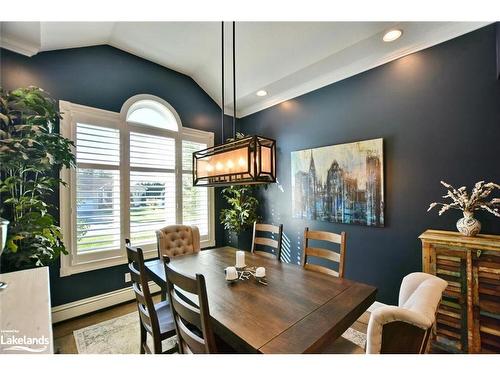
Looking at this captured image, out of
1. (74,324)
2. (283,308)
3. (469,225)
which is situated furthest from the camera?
(74,324)

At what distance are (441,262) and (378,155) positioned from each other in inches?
48.1

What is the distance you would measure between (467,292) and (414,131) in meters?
1.56

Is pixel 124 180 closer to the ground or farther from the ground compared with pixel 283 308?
farther from the ground

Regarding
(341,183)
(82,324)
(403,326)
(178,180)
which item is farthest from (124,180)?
(403,326)

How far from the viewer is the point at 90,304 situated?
108 inches

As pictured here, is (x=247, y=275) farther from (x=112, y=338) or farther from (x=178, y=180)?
(x=178, y=180)

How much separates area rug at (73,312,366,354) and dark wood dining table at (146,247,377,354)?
2.79ft

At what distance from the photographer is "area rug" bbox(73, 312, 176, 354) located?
2078 millimetres

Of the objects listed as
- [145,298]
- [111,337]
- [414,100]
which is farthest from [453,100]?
[111,337]

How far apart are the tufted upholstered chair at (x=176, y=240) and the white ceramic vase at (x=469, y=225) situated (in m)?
2.72

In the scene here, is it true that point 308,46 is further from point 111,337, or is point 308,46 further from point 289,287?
point 111,337

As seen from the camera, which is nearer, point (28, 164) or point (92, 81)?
point (28, 164)

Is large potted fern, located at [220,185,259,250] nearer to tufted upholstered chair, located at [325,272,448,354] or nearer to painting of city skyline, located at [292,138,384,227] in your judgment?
painting of city skyline, located at [292,138,384,227]
